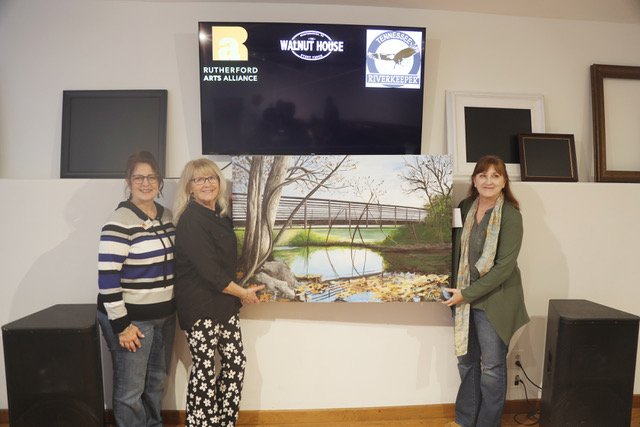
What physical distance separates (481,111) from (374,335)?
163 centimetres

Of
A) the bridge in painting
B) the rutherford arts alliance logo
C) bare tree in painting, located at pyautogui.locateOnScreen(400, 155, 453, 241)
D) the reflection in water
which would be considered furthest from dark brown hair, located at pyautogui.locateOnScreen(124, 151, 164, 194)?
the rutherford arts alliance logo

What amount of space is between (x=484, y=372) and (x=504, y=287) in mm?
462

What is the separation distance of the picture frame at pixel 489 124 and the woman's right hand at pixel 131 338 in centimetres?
210

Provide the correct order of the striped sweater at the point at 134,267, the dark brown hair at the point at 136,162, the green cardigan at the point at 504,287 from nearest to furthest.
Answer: the striped sweater at the point at 134,267, the dark brown hair at the point at 136,162, the green cardigan at the point at 504,287

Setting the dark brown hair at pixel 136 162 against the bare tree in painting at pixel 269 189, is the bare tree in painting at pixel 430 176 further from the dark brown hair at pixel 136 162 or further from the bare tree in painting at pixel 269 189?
the dark brown hair at pixel 136 162

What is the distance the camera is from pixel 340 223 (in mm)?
2018

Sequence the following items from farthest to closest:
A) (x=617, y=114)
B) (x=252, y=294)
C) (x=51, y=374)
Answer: (x=617, y=114) → (x=252, y=294) → (x=51, y=374)

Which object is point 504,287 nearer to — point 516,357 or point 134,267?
point 516,357

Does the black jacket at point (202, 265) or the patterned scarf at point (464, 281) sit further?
the patterned scarf at point (464, 281)

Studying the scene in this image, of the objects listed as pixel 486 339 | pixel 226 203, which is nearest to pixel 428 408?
pixel 486 339

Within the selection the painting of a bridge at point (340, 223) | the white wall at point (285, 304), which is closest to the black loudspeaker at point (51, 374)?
the white wall at point (285, 304)

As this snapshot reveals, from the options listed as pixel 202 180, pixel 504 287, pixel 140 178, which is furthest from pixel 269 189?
pixel 504 287

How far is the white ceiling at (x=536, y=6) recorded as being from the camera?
2.46 m

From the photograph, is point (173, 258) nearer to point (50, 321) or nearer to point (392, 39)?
point (50, 321)
